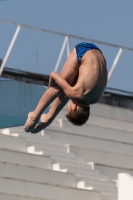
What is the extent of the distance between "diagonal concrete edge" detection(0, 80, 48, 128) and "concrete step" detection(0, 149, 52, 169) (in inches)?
161

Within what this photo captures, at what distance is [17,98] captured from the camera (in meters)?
9.55

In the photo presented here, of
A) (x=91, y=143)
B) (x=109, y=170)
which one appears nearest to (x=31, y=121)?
(x=109, y=170)

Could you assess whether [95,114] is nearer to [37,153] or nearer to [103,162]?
[103,162]

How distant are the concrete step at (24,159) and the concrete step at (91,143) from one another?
1.19m

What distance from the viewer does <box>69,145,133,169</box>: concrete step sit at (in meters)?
15.6

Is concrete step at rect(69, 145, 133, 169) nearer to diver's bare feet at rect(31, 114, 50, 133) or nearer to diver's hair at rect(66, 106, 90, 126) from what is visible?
diver's bare feet at rect(31, 114, 50, 133)

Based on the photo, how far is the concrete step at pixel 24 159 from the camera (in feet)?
45.2

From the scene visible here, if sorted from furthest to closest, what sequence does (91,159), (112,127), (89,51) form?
(112,127)
(91,159)
(89,51)

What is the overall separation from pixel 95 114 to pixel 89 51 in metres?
8.02

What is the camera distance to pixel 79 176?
48.5 feet

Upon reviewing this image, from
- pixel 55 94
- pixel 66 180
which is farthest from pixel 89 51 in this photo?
pixel 66 180

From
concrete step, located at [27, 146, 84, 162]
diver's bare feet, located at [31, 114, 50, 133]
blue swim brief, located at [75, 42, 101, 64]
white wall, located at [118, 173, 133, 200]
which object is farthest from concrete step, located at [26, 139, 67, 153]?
blue swim brief, located at [75, 42, 101, 64]

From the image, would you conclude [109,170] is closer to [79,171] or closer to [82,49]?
[79,171]

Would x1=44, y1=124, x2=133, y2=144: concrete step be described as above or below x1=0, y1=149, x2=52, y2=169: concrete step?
above
